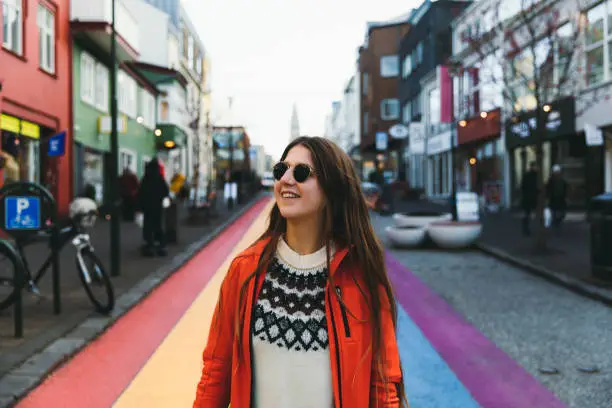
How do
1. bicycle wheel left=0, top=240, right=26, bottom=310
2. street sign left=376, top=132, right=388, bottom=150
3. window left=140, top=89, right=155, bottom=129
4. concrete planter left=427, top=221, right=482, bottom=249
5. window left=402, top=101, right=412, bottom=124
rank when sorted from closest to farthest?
bicycle wheel left=0, top=240, right=26, bottom=310 < concrete planter left=427, top=221, right=482, bottom=249 < window left=140, top=89, right=155, bottom=129 < street sign left=376, top=132, right=388, bottom=150 < window left=402, top=101, right=412, bottom=124

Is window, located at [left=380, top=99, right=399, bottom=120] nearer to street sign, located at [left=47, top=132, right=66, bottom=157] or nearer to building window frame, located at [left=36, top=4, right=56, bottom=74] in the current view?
building window frame, located at [left=36, top=4, right=56, bottom=74]

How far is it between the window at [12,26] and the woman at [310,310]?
15018mm

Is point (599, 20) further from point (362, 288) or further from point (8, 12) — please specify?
point (362, 288)

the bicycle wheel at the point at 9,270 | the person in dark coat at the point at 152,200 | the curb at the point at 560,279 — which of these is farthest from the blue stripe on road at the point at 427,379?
the person in dark coat at the point at 152,200

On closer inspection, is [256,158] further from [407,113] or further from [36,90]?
[36,90]

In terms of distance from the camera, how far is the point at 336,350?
2008 mm

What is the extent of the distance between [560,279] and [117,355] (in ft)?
21.5

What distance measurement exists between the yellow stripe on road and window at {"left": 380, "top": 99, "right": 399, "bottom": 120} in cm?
5049

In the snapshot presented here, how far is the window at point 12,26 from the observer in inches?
600

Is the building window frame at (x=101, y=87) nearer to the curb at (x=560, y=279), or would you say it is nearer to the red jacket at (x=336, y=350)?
the curb at (x=560, y=279)

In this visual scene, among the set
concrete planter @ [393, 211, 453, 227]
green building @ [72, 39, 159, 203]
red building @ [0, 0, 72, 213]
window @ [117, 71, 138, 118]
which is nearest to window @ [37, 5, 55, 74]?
red building @ [0, 0, 72, 213]

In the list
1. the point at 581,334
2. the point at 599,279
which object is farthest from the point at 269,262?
the point at 599,279

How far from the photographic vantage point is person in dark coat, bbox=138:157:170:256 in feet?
41.3

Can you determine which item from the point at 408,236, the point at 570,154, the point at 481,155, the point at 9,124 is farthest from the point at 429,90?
the point at 9,124
